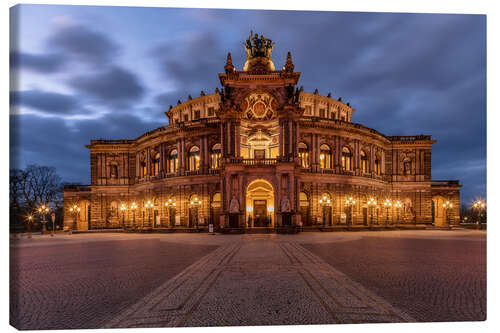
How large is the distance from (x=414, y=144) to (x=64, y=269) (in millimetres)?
51019

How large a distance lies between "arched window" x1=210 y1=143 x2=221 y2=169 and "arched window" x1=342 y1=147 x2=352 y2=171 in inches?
753

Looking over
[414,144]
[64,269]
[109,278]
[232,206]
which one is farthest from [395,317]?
[414,144]

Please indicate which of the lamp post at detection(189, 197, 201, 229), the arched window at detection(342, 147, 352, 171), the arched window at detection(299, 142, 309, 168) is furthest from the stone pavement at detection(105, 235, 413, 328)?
the arched window at detection(342, 147, 352, 171)

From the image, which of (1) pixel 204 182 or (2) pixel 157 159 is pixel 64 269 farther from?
(2) pixel 157 159

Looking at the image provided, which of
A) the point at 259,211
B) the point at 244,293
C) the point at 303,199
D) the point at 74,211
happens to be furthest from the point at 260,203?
the point at 74,211

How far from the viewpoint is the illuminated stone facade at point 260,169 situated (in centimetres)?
3284

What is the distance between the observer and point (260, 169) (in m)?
32.6

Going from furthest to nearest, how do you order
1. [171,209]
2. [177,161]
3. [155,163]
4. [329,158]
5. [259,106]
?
[155,163] → [177,161] → [171,209] → [329,158] → [259,106]

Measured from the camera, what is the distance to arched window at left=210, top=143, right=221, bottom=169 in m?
39.9

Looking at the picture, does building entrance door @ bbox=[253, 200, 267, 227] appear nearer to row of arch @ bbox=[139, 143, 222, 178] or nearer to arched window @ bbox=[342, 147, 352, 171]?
row of arch @ bbox=[139, 143, 222, 178]

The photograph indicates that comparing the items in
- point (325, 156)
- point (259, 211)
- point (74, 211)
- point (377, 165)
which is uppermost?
point (325, 156)

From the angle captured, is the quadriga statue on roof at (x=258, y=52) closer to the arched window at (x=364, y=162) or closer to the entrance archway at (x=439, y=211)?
the arched window at (x=364, y=162)

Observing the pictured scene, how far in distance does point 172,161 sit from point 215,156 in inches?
314

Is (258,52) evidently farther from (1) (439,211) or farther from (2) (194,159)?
(1) (439,211)
